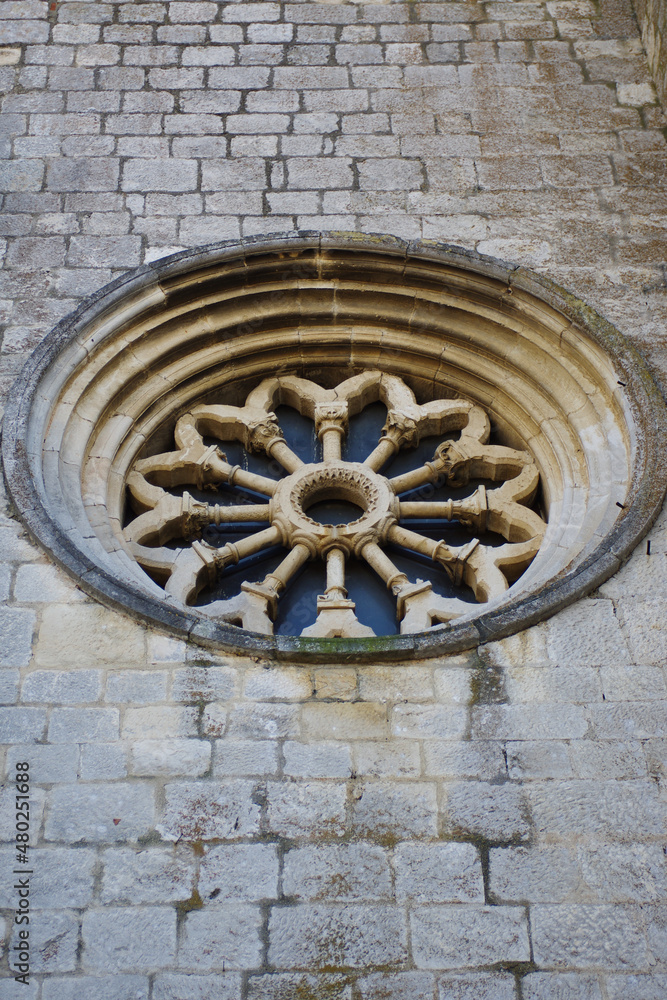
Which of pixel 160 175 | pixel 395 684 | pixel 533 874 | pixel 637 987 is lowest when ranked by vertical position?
pixel 637 987

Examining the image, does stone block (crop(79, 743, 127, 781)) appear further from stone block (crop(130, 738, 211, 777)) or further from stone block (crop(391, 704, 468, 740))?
stone block (crop(391, 704, 468, 740))

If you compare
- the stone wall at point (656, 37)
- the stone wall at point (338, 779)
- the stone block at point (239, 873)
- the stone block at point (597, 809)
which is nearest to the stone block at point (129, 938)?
the stone wall at point (338, 779)

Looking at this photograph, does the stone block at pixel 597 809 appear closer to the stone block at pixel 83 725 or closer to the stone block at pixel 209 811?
the stone block at pixel 209 811

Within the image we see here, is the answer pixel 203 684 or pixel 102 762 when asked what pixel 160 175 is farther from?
pixel 102 762

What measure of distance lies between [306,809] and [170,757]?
0.53m

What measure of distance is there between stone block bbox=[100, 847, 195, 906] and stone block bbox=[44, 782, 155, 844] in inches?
2.9

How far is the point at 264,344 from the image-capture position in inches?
254

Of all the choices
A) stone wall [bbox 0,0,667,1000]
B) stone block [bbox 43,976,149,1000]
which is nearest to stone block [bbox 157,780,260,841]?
stone wall [bbox 0,0,667,1000]

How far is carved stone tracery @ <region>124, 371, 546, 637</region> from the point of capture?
5242 mm

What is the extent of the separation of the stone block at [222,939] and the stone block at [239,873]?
47 mm

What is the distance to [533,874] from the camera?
4.10m

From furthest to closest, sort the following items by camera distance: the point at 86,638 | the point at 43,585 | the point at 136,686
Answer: the point at 43,585 → the point at 86,638 → the point at 136,686

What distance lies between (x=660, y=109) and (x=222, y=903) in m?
5.14

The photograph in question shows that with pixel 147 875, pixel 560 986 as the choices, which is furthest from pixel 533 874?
pixel 147 875
